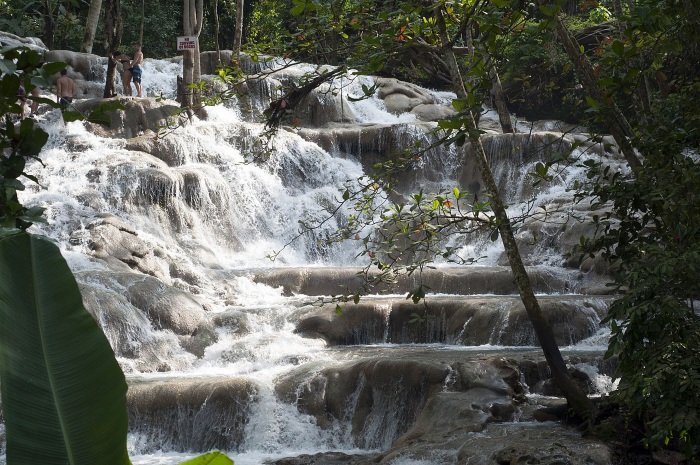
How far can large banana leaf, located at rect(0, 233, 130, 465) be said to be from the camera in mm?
1636

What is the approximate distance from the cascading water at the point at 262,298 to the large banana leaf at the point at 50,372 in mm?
3367

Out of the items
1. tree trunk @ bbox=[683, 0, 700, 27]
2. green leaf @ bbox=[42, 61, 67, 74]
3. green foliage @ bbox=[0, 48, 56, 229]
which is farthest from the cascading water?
tree trunk @ bbox=[683, 0, 700, 27]

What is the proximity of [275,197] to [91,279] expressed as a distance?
24.4ft

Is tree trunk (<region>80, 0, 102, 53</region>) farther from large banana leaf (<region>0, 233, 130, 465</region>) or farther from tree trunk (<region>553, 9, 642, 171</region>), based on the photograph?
large banana leaf (<region>0, 233, 130, 465</region>)

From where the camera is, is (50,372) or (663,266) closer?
→ (50,372)

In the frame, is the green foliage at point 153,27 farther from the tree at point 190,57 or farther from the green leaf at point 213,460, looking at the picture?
the green leaf at point 213,460

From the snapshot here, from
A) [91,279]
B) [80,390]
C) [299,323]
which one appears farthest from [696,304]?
[80,390]

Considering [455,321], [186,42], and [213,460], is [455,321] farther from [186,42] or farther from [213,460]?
[213,460]

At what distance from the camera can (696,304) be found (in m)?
10.5

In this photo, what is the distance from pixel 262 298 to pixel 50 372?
1260cm

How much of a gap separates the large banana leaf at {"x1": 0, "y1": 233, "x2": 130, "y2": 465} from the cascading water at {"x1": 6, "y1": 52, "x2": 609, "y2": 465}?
337 cm

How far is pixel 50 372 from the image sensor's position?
5.41 feet

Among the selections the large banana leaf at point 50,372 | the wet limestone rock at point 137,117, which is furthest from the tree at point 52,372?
the wet limestone rock at point 137,117

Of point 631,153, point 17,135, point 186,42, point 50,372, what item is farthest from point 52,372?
point 186,42
